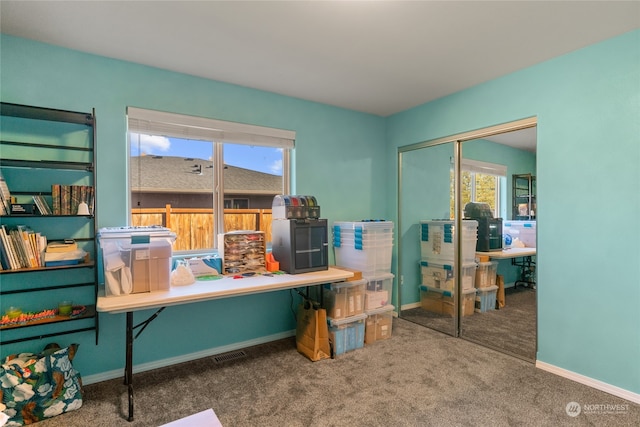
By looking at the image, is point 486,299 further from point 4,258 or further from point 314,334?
point 4,258

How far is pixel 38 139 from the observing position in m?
2.27

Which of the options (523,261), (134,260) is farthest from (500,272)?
(134,260)

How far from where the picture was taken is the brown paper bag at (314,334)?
2785 mm

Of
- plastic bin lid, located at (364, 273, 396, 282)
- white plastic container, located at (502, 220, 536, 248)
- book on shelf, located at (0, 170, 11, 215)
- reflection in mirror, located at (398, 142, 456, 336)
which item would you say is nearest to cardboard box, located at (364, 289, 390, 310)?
plastic bin lid, located at (364, 273, 396, 282)

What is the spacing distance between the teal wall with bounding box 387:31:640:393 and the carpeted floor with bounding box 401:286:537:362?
12 cm

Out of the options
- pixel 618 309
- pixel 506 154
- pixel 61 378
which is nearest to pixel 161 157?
pixel 61 378

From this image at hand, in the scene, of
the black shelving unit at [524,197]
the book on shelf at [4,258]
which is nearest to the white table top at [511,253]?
the black shelving unit at [524,197]

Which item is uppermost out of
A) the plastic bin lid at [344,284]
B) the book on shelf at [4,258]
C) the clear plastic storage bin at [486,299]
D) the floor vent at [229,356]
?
the book on shelf at [4,258]

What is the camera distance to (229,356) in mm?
2875

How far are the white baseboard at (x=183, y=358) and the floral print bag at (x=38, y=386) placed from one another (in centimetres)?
27

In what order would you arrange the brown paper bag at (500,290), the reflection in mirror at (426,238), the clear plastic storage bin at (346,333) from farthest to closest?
the reflection in mirror at (426,238) < the brown paper bag at (500,290) < the clear plastic storage bin at (346,333)

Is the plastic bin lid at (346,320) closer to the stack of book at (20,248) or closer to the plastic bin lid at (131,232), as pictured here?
the plastic bin lid at (131,232)

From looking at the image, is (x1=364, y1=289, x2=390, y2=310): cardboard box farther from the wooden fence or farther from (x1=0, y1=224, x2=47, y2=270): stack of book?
(x1=0, y1=224, x2=47, y2=270): stack of book

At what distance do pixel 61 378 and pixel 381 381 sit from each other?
2.20 metres
